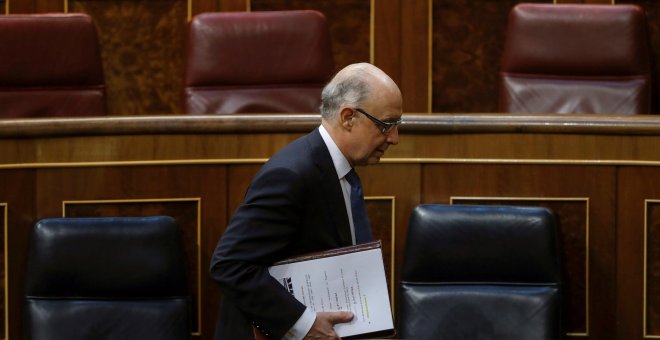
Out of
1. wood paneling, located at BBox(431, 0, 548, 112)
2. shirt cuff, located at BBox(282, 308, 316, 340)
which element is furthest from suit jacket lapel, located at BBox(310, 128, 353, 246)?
wood paneling, located at BBox(431, 0, 548, 112)

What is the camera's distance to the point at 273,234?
109cm

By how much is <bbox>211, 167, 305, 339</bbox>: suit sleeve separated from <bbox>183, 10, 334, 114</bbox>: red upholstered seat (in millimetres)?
961

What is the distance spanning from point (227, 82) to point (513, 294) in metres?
0.80

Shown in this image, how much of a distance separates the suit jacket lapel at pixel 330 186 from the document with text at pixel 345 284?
62 millimetres

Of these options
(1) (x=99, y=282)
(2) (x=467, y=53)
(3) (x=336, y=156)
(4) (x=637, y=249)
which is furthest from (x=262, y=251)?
(2) (x=467, y=53)

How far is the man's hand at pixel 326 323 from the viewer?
3.58 ft

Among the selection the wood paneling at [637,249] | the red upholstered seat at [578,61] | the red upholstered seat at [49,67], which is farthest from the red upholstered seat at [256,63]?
the wood paneling at [637,249]

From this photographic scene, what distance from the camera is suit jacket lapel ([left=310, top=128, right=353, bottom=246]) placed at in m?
1.13

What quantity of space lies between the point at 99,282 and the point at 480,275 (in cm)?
58

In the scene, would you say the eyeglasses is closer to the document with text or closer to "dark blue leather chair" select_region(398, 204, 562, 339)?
the document with text

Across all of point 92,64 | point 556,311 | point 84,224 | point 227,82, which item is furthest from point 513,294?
point 92,64

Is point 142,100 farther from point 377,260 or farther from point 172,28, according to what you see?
point 377,260

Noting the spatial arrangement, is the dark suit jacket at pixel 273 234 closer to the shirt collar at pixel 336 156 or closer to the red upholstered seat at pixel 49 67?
the shirt collar at pixel 336 156

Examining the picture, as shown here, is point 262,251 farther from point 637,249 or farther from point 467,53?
point 467,53
